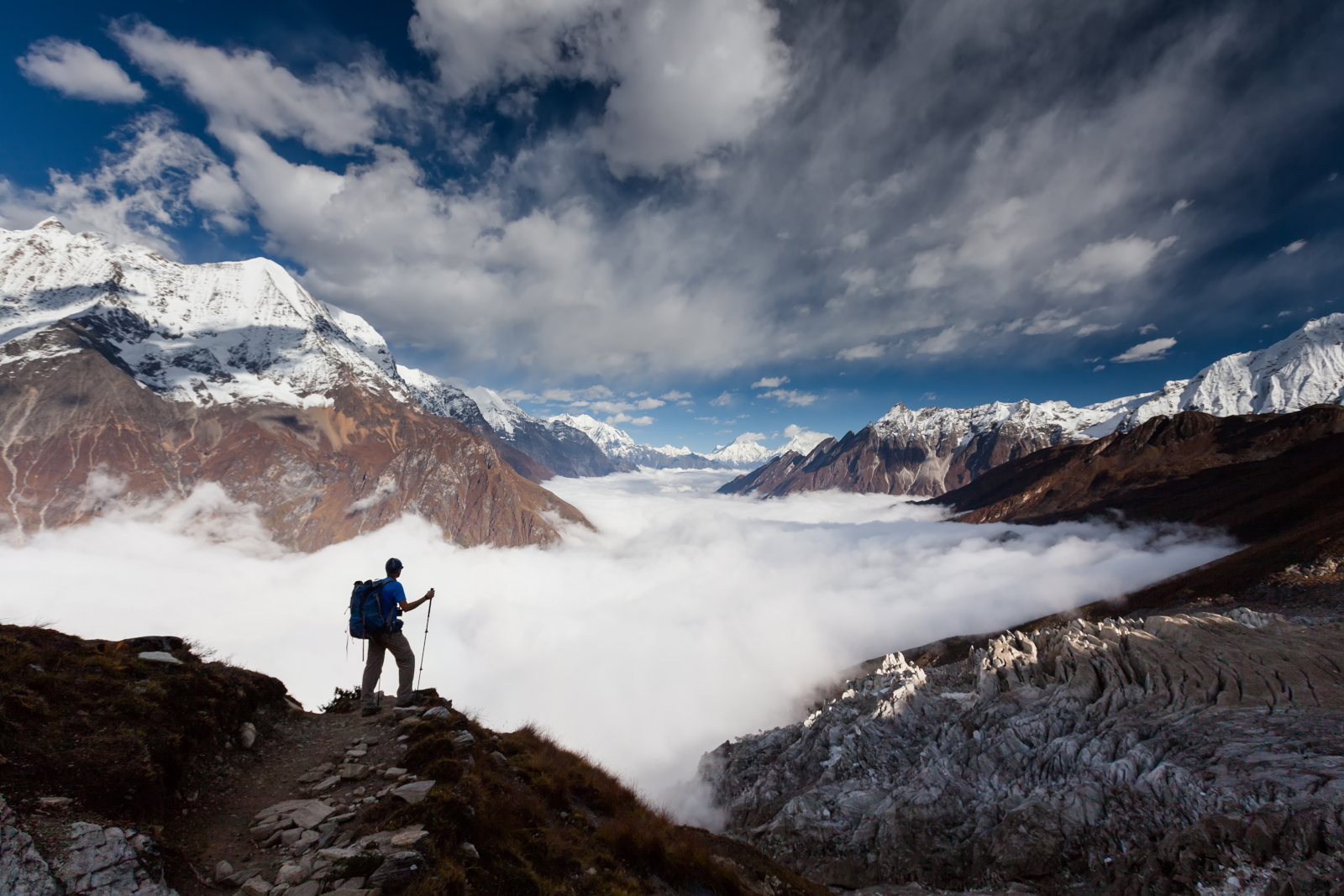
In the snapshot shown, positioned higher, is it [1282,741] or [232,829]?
[232,829]

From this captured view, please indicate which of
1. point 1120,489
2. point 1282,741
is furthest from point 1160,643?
point 1120,489

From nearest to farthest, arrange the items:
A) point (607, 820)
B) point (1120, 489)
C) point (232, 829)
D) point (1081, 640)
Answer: point (232, 829)
point (607, 820)
point (1081, 640)
point (1120, 489)

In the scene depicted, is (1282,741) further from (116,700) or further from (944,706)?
(116,700)

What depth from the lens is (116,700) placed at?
8.15 meters

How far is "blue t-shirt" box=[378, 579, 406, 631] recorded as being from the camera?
13.5m

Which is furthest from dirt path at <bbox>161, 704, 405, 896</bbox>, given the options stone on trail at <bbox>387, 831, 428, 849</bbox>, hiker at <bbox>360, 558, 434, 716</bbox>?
stone on trail at <bbox>387, 831, 428, 849</bbox>

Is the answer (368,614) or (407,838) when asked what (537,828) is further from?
(368,614)

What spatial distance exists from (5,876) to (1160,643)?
39819mm

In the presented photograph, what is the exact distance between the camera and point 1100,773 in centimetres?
1981

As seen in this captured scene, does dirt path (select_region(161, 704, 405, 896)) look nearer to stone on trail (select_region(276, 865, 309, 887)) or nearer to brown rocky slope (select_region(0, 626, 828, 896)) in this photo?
brown rocky slope (select_region(0, 626, 828, 896))

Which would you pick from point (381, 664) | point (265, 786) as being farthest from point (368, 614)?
point (265, 786)

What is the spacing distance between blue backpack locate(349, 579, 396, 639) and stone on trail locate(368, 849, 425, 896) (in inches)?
315

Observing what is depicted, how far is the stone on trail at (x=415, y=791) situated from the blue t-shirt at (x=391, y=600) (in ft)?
18.7

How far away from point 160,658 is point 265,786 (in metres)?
4.33
